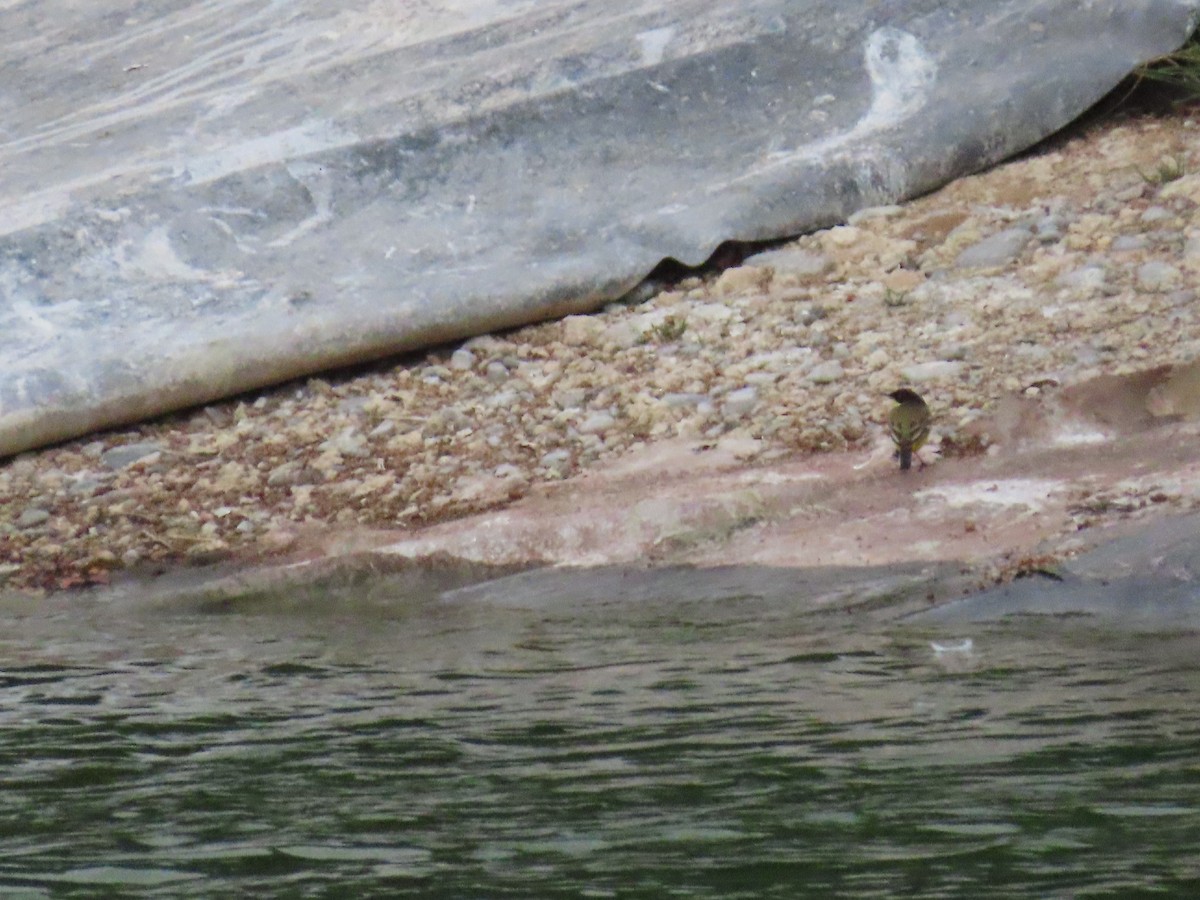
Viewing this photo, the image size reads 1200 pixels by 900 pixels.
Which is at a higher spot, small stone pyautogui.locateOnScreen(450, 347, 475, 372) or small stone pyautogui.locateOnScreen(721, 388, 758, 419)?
small stone pyautogui.locateOnScreen(450, 347, 475, 372)

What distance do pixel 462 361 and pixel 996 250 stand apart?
2.30 metres

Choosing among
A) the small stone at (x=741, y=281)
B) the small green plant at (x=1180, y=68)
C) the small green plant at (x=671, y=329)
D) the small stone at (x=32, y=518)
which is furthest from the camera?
the small green plant at (x=1180, y=68)

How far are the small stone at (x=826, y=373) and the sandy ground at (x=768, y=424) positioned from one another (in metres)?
0.01

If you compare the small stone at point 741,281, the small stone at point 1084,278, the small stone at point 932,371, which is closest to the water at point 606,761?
the small stone at point 932,371

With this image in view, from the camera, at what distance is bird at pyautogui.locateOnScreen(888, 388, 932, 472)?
6.59 meters

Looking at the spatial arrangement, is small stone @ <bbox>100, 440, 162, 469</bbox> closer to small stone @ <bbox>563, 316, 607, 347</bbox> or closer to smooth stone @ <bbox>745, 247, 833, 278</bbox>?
small stone @ <bbox>563, 316, 607, 347</bbox>

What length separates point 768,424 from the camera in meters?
7.21

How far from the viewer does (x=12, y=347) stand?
27.1 feet

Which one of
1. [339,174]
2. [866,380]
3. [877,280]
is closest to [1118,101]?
[877,280]

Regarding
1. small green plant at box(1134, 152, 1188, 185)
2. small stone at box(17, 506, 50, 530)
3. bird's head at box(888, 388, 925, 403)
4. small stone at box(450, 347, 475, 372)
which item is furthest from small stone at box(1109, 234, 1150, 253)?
small stone at box(17, 506, 50, 530)

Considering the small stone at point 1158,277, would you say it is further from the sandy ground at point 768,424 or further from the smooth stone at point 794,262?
the smooth stone at point 794,262

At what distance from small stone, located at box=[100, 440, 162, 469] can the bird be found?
306 centimetres

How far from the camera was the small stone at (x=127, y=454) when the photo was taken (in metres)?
7.94

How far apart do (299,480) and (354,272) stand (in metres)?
1.38
